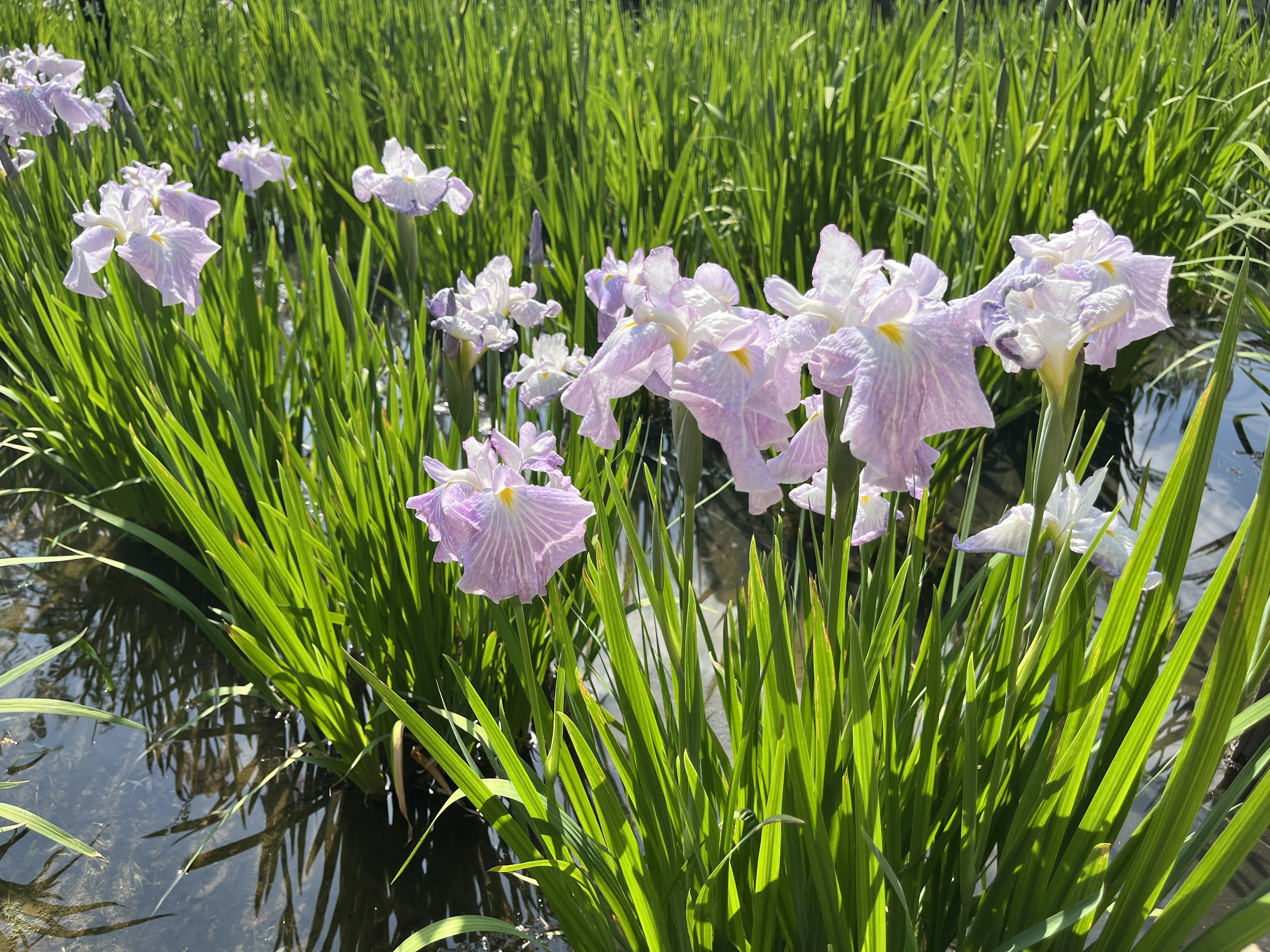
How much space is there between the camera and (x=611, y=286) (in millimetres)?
957

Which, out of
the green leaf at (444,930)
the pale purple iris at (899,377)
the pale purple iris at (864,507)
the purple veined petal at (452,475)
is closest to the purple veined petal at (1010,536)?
the pale purple iris at (864,507)

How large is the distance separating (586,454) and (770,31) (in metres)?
2.78

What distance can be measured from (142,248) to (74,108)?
1.10 metres

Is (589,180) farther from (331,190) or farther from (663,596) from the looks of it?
(663,596)

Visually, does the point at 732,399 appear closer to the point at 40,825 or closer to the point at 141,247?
the point at 40,825

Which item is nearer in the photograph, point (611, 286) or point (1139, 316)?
point (1139, 316)

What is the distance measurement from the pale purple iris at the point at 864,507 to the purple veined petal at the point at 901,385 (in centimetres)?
32

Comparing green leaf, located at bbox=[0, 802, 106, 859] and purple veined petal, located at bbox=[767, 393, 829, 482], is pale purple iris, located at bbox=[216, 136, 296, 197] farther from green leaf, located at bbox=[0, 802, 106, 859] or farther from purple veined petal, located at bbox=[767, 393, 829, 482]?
purple veined petal, located at bbox=[767, 393, 829, 482]

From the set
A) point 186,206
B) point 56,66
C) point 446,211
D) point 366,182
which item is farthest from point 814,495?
point 56,66

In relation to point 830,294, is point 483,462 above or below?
below

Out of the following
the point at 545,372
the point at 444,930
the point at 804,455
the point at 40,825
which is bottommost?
the point at 40,825

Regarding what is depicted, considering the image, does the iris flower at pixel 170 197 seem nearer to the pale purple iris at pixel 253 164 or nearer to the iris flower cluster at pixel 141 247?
the iris flower cluster at pixel 141 247

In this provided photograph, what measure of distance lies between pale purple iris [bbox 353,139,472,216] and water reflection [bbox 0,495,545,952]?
0.99 meters

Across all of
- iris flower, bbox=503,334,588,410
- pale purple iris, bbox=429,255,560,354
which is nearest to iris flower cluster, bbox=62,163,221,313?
pale purple iris, bbox=429,255,560,354
